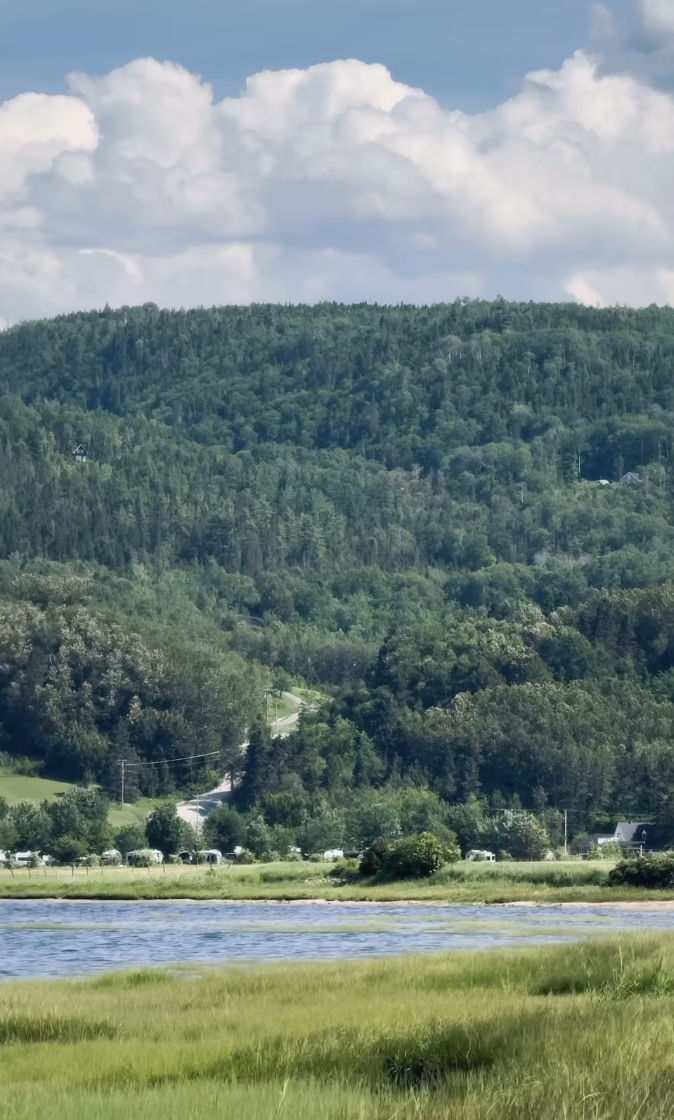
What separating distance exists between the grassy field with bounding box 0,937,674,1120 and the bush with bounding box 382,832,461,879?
2705 inches

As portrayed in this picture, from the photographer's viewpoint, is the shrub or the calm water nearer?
the calm water

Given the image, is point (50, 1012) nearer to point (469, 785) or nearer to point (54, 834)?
point (54, 834)

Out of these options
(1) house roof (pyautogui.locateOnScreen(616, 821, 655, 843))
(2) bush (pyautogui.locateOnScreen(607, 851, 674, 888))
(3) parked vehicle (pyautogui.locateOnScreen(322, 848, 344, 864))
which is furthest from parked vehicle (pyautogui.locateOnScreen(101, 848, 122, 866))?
(2) bush (pyautogui.locateOnScreen(607, 851, 674, 888))

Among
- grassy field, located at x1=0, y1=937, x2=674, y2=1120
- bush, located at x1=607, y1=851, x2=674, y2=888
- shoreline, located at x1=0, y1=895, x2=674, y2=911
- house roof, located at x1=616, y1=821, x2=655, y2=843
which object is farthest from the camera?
house roof, located at x1=616, y1=821, x2=655, y2=843

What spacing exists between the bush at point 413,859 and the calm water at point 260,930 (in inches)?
412

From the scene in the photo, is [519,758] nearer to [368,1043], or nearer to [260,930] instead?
[260,930]

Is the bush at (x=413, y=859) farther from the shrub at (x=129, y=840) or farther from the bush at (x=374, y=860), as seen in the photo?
the shrub at (x=129, y=840)

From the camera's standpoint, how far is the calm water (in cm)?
5719

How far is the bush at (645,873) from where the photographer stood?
97688mm

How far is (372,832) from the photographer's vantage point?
151250 millimetres

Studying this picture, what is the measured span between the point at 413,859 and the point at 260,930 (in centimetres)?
3610

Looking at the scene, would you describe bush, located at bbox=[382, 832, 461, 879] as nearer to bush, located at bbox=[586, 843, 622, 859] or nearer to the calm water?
the calm water

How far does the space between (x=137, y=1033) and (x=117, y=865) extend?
119 m

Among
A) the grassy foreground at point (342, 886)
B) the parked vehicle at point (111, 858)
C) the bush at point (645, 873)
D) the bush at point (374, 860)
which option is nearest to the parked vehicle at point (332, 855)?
the grassy foreground at point (342, 886)
